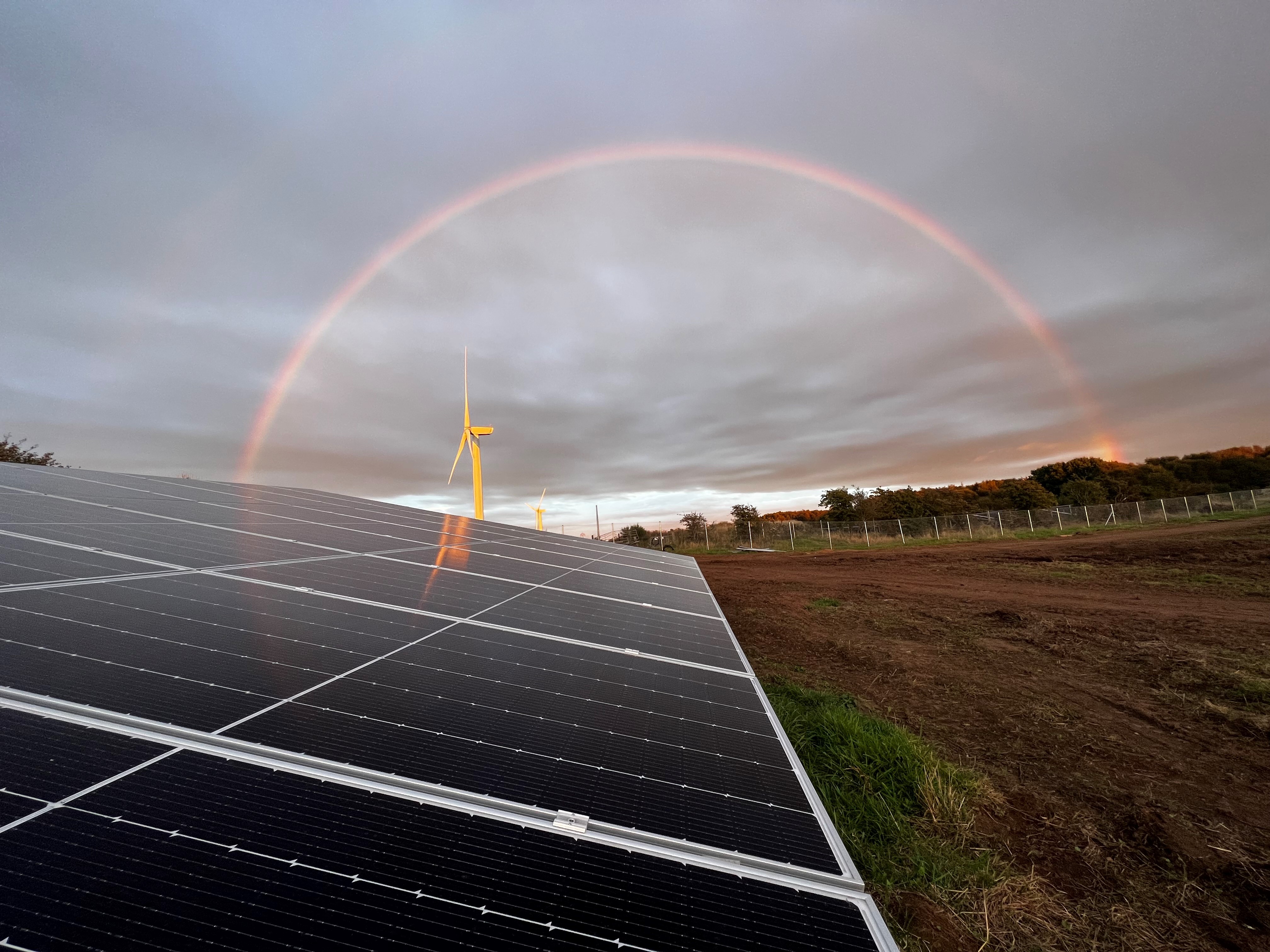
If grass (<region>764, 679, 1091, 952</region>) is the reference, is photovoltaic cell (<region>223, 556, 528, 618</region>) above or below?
above

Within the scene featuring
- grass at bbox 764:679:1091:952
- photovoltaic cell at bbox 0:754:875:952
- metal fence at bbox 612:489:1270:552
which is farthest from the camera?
metal fence at bbox 612:489:1270:552

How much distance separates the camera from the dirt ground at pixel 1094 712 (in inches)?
207

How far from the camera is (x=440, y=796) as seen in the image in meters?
2.90

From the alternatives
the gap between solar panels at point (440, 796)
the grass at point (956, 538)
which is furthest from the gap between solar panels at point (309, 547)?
the grass at point (956, 538)

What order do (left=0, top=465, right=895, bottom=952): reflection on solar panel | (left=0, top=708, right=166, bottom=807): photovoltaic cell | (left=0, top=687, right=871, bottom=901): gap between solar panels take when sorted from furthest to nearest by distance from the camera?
(left=0, top=687, right=871, bottom=901): gap between solar panels < (left=0, top=708, right=166, bottom=807): photovoltaic cell < (left=0, top=465, right=895, bottom=952): reflection on solar panel

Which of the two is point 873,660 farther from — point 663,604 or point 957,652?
point 663,604

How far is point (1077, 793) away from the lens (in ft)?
23.4

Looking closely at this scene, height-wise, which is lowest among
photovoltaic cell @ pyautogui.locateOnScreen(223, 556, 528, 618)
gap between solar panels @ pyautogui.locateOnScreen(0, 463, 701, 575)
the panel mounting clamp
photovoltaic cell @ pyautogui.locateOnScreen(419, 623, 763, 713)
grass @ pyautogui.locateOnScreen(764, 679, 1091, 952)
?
grass @ pyautogui.locateOnScreen(764, 679, 1091, 952)

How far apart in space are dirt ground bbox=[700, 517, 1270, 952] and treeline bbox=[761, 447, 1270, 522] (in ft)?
134

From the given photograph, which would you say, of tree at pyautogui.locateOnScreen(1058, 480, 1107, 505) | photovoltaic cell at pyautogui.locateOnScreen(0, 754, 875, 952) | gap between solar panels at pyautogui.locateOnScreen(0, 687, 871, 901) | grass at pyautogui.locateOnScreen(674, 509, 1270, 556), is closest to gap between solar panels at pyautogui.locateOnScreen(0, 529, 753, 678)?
gap between solar panels at pyautogui.locateOnScreen(0, 687, 871, 901)

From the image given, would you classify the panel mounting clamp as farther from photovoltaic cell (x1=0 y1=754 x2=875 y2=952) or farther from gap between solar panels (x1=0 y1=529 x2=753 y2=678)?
gap between solar panels (x1=0 y1=529 x2=753 y2=678)

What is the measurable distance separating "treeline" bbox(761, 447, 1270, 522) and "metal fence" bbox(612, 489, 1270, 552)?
10.6 meters

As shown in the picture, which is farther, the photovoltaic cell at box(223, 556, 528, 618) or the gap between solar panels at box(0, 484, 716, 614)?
the gap between solar panels at box(0, 484, 716, 614)

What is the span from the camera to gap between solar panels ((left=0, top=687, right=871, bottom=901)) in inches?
108
